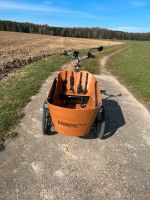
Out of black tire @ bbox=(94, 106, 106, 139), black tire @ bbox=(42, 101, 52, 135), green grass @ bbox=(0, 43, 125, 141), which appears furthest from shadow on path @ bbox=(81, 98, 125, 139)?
green grass @ bbox=(0, 43, 125, 141)

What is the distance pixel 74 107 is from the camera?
23.0 ft

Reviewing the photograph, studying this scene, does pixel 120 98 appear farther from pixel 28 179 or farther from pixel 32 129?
pixel 28 179

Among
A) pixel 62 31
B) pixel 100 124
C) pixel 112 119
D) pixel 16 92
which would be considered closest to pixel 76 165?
pixel 100 124

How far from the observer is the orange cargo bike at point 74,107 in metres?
5.06

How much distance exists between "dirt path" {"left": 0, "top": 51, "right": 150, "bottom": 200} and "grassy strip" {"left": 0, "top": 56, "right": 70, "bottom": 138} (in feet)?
1.09

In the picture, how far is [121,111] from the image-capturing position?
8.10 meters

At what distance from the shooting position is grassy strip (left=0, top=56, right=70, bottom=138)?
6.55m

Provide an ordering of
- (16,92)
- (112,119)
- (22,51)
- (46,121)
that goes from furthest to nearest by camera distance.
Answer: (22,51), (16,92), (112,119), (46,121)

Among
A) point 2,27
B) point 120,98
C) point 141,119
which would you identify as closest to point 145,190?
point 141,119

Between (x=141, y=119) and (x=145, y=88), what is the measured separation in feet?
14.0

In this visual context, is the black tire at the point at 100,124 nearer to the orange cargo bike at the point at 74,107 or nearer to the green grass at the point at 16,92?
the orange cargo bike at the point at 74,107

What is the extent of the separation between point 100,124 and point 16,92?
387 centimetres

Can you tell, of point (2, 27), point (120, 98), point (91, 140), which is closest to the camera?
point (91, 140)

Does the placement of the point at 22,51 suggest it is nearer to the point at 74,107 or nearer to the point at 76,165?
the point at 74,107
